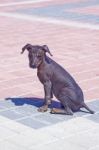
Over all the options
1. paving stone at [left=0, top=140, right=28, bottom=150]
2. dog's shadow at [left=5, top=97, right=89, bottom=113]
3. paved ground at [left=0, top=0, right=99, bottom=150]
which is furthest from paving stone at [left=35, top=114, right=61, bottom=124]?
paving stone at [left=0, top=140, right=28, bottom=150]

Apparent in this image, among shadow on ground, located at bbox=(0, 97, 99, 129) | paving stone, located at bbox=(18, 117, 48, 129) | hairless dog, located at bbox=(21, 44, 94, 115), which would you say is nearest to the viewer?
paving stone, located at bbox=(18, 117, 48, 129)

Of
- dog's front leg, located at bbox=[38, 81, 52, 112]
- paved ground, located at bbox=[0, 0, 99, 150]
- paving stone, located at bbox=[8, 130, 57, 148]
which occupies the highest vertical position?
dog's front leg, located at bbox=[38, 81, 52, 112]

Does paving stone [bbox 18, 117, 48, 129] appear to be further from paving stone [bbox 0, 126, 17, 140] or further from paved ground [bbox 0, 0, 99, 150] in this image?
paving stone [bbox 0, 126, 17, 140]

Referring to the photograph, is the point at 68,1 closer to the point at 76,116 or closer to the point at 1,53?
the point at 1,53

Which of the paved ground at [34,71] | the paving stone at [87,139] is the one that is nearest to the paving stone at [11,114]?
the paved ground at [34,71]

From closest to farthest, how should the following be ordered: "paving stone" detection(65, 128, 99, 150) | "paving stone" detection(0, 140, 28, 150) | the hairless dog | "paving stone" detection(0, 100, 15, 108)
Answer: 1. "paving stone" detection(0, 140, 28, 150)
2. "paving stone" detection(65, 128, 99, 150)
3. the hairless dog
4. "paving stone" detection(0, 100, 15, 108)

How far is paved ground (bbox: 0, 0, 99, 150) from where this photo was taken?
247 inches

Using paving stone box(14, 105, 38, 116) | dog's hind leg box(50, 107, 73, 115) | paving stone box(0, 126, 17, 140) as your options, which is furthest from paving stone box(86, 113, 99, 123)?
paving stone box(0, 126, 17, 140)

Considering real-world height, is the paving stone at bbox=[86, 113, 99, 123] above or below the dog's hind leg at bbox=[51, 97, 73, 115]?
below

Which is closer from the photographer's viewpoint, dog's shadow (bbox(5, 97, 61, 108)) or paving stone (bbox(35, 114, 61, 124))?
paving stone (bbox(35, 114, 61, 124))

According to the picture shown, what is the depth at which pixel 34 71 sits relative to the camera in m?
9.65

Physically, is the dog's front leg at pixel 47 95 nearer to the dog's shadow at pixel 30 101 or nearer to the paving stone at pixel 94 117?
the dog's shadow at pixel 30 101

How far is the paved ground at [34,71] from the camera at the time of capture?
Answer: 6.27 metres

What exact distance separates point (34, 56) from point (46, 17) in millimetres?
9594
